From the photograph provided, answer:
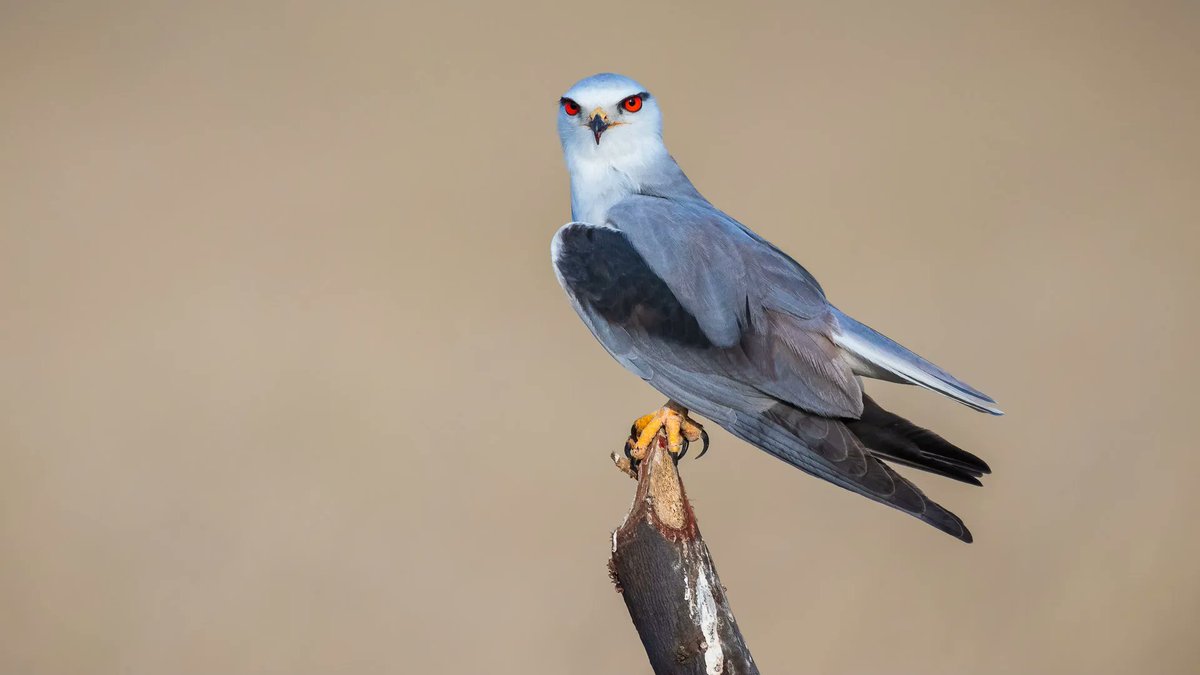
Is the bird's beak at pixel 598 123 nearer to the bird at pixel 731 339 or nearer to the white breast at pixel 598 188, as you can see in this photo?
the bird at pixel 731 339

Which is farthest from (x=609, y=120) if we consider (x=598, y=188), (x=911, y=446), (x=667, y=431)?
(x=911, y=446)

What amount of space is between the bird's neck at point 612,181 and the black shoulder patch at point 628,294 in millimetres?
222

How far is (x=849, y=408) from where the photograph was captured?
1.98 metres

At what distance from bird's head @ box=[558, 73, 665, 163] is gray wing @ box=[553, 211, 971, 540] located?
248 mm

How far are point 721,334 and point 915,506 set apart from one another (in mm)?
523

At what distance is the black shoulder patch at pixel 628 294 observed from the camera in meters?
2.08

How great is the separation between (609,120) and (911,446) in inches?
38.1

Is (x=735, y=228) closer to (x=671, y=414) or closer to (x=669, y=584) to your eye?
(x=671, y=414)

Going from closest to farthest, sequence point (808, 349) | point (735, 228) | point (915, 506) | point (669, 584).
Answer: point (915, 506), point (669, 584), point (808, 349), point (735, 228)

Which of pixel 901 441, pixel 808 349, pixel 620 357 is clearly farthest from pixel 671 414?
pixel 901 441

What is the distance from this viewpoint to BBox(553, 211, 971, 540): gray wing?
1989mm

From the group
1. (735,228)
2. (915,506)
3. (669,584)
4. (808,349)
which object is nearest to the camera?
(915,506)

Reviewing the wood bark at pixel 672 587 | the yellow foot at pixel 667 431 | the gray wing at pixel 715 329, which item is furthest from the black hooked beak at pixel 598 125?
the wood bark at pixel 672 587

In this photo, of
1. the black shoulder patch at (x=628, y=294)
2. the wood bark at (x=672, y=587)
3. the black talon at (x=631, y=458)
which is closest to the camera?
the wood bark at (x=672, y=587)
